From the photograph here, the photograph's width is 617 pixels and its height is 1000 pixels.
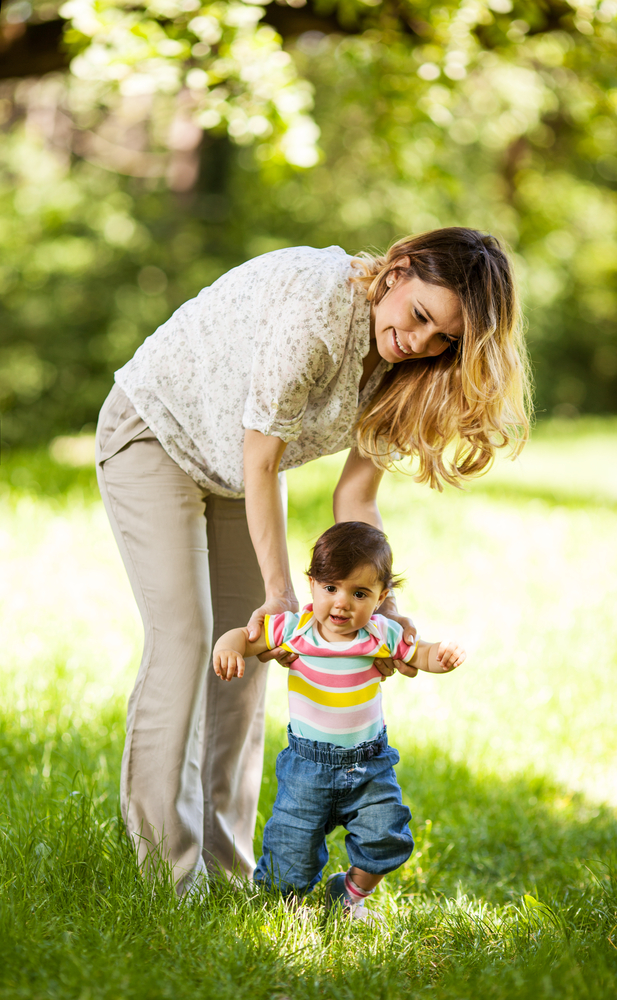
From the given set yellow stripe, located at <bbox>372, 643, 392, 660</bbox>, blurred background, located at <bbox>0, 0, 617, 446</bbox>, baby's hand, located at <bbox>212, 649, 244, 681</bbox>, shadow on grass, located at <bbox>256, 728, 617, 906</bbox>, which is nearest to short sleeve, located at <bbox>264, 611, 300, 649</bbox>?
baby's hand, located at <bbox>212, 649, 244, 681</bbox>

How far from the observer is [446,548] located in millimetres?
7352

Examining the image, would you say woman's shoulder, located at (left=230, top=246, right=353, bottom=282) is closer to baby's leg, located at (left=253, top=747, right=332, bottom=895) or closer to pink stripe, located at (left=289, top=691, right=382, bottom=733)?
pink stripe, located at (left=289, top=691, right=382, bottom=733)

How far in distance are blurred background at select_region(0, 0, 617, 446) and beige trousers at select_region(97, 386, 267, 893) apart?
13.5 ft

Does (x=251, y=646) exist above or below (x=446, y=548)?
above

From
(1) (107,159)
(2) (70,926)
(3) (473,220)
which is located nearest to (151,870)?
(2) (70,926)

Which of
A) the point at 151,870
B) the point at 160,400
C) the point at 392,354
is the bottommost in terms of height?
the point at 151,870

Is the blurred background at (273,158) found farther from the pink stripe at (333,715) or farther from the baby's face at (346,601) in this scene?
the pink stripe at (333,715)

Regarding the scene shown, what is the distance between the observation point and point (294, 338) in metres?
2.44

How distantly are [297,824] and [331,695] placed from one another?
0.37 meters

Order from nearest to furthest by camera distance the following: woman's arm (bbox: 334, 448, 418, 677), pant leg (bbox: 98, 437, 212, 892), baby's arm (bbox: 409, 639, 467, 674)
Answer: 1. baby's arm (bbox: 409, 639, 467, 674)
2. pant leg (bbox: 98, 437, 212, 892)
3. woman's arm (bbox: 334, 448, 418, 677)

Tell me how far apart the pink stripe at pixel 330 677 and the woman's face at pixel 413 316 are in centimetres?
89

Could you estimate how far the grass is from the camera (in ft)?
7.27

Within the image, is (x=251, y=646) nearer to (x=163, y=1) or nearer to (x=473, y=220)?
(x=163, y=1)

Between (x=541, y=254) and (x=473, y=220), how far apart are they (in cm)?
378
